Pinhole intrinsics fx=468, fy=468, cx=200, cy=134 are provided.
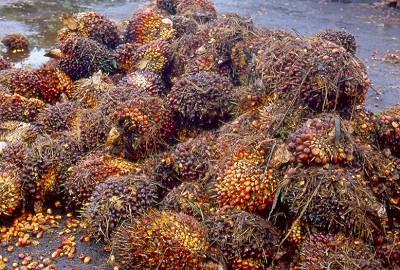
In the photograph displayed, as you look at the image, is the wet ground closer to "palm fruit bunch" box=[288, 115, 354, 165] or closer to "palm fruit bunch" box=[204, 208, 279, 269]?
"palm fruit bunch" box=[288, 115, 354, 165]

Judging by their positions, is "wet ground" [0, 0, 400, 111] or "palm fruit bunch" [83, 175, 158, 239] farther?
"wet ground" [0, 0, 400, 111]

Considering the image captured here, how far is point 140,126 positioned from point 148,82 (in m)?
0.73

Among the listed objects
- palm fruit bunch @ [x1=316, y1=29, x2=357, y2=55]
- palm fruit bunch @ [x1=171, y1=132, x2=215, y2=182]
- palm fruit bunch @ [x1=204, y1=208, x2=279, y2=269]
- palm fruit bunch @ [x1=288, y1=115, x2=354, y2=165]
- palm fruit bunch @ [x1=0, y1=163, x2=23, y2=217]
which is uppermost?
palm fruit bunch @ [x1=316, y1=29, x2=357, y2=55]

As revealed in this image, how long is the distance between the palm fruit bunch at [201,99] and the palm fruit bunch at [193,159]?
0.30 metres

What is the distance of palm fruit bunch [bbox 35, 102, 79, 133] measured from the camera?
400cm

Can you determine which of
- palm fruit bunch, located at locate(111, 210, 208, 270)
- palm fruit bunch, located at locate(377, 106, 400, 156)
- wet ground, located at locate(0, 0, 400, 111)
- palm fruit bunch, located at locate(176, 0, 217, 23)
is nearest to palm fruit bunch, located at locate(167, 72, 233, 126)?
palm fruit bunch, located at locate(111, 210, 208, 270)

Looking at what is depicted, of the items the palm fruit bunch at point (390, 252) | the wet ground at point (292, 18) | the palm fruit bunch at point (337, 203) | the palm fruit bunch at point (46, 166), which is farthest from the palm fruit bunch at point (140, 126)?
the wet ground at point (292, 18)

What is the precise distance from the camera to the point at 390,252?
8.87 ft

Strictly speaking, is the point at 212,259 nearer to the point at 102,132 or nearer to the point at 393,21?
the point at 102,132

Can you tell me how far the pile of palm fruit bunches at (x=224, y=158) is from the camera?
271cm

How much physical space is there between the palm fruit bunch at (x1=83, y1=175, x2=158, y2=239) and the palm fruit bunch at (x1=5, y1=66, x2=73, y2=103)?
1829 mm

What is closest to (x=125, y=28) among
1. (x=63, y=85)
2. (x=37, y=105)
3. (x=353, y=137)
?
(x=63, y=85)

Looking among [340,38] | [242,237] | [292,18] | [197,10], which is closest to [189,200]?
[242,237]

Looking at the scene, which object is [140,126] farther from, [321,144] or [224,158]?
[321,144]
